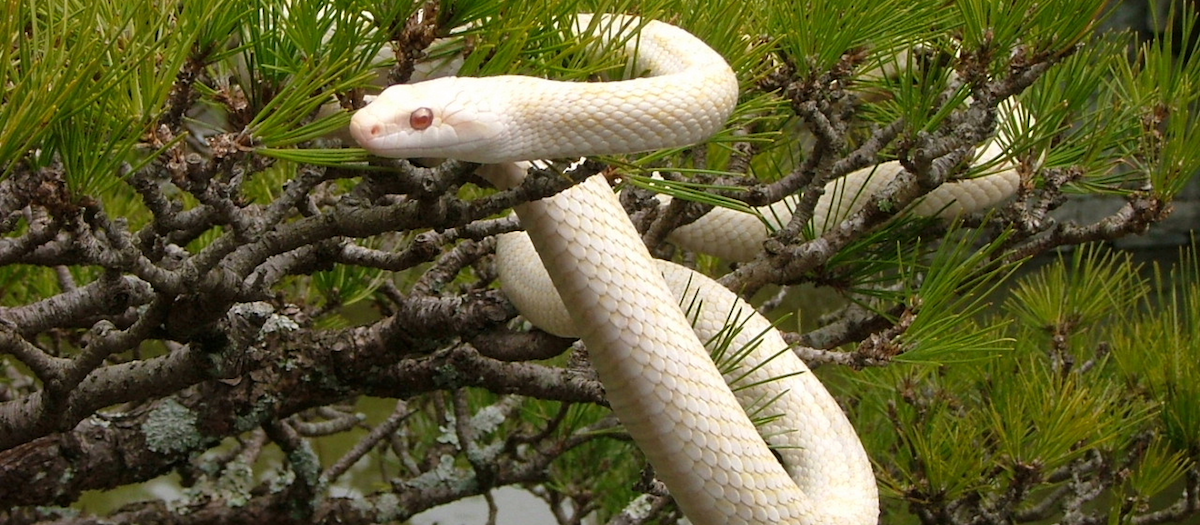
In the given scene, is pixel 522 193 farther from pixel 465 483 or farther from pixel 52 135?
pixel 465 483

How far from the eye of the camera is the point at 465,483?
1.38 meters

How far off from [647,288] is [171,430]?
52 cm

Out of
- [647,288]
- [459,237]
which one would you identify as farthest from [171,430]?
[647,288]

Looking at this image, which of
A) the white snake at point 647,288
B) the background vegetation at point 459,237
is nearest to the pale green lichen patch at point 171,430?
the background vegetation at point 459,237

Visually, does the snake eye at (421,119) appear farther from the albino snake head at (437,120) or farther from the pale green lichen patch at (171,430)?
the pale green lichen patch at (171,430)

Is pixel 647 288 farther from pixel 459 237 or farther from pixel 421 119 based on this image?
pixel 421 119

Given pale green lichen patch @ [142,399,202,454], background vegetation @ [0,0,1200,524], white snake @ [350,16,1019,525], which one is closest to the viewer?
background vegetation @ [0,0,1200,524]

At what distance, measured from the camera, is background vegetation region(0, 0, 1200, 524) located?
63 cm

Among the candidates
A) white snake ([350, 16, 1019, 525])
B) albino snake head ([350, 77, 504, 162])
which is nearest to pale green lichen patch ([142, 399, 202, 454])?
white snake ([350, 16, 1019, 525])

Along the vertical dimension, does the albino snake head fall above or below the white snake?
above

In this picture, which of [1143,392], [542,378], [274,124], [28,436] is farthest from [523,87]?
[1143,392]

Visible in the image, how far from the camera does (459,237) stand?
930mm

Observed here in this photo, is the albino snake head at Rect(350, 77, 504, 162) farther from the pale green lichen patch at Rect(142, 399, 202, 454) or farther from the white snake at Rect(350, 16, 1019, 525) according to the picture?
the pale green lichen patch at Rect(142, 399, 202, 454)

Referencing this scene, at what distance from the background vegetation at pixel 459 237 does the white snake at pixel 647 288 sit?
3 cm
